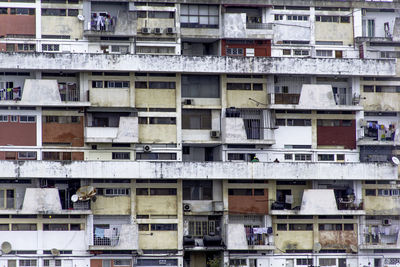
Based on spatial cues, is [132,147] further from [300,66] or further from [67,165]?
[300,66]

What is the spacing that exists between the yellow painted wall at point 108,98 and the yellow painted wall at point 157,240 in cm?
659

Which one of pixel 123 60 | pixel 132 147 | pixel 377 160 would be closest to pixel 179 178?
pixel 132 147

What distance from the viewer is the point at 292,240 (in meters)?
55.8

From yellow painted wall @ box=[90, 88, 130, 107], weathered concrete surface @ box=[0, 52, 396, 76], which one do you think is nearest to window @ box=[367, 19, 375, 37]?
weathered concrete surface @ box=[0, 52, 396, 76]

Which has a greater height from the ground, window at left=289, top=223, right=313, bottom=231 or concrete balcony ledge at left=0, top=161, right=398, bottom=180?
concrete balcony ledge at left=0, top=161, right=398, bottom=180

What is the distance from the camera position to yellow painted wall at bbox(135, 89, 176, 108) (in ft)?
182

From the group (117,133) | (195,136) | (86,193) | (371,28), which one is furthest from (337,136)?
(86,193)

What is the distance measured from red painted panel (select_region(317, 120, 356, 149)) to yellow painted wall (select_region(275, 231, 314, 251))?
16.1 ft

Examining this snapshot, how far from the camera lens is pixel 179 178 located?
179 feet

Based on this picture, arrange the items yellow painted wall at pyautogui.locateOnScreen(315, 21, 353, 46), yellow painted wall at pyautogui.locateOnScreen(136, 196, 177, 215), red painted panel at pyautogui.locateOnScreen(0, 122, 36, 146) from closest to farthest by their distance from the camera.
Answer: red painted panel at pyautogui.locateOnScreen(0, 122, 36, 146), yellow painted wall at pyautogui.locateOnScreen(136, 196, 177, 215), yellow painted wall at pyautogui.locateOnScreen(315, 21, 353, 46)

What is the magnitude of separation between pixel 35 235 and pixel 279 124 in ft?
44.9

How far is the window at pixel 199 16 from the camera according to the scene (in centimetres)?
5700

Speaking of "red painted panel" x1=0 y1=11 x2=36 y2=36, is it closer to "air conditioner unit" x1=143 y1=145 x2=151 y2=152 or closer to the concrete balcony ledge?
the concrete balcony ledge

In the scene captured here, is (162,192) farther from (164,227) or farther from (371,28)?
(371,28)
